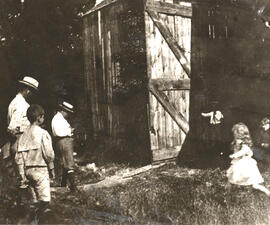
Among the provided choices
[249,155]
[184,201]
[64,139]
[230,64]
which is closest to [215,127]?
[230,64]

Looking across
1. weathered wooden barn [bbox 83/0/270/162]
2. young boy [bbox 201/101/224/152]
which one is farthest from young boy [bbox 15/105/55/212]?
young boy [bbox 201/101/224/152]

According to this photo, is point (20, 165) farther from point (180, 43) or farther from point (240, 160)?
point (180, 43)

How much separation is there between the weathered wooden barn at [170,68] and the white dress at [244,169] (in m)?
0.71

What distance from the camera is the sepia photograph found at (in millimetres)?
3805

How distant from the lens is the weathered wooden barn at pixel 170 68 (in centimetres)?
517

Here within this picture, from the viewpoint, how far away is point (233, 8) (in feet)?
17.3

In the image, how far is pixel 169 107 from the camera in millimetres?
5453

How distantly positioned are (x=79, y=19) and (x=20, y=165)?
3.00 metres

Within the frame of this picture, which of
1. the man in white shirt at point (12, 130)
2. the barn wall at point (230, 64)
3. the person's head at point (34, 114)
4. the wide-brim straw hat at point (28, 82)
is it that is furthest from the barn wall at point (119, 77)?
the person's head at point (34, 114)

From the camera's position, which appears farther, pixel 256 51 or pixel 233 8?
pixel 233 8

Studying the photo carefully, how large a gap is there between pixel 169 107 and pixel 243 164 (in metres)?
1.62

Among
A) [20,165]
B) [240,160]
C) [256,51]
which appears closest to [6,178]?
[20,165]

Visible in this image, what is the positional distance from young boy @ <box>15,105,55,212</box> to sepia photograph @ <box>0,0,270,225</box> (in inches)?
0.4

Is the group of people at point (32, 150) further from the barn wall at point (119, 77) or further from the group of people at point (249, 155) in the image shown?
the group of people at point (249, 155)
